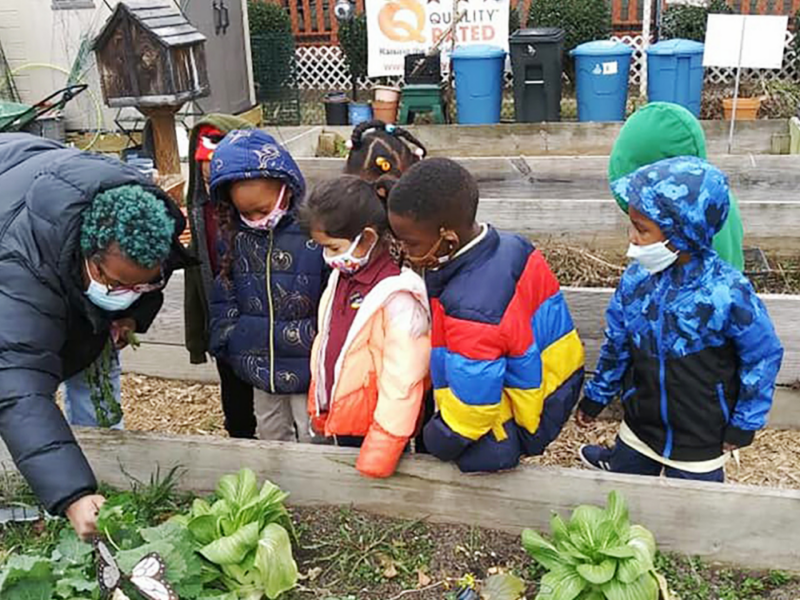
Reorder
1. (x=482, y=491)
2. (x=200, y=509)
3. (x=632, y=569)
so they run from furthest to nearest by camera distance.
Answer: (x=482, y=491)
(x=200, y=509)
(x=632, y=569)

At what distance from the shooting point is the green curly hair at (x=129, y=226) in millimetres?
2385

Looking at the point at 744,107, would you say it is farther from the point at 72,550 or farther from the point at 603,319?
the point at 72,550

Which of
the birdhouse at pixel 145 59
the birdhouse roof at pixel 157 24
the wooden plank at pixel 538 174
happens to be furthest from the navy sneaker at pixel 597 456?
the birdhouse roof at pixel 157 24

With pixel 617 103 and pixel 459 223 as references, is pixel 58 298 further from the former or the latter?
pixel 617 103

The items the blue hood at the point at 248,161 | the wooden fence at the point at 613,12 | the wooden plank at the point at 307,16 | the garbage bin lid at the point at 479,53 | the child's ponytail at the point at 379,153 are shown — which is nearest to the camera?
the blue hood at the point at 248,161

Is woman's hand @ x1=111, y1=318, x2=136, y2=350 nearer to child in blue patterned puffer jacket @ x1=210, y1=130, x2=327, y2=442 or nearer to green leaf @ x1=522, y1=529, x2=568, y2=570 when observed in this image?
child in blue patterned puffer jacket @ x1=210, y1=130, x2=327, y2=442

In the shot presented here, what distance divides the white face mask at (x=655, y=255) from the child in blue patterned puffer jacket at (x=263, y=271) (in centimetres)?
111

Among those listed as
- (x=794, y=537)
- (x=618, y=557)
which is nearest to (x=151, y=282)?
(x=618, y=557)

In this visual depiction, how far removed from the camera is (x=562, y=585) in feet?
7.81

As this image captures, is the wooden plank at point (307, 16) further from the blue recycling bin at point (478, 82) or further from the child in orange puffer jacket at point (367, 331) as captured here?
the child in orange puffer jacket at point (367, 331)

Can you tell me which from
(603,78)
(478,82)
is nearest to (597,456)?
(603,78)

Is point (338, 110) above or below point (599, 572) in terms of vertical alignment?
above

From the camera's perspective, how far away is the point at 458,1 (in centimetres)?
1121

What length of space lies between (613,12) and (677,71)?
544 cm
